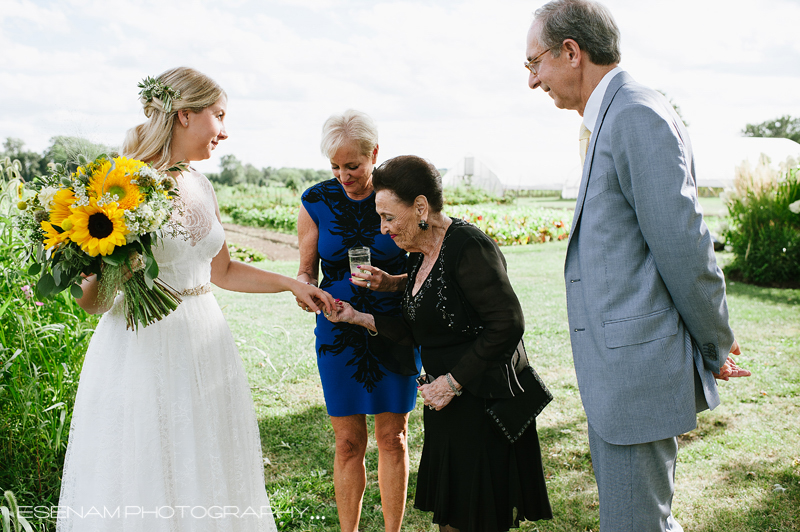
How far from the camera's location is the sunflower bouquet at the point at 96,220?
6.07ft

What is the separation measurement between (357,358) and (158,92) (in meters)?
1.57

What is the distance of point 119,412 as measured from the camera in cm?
218

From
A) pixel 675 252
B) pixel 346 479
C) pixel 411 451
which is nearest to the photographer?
pixel 675 252

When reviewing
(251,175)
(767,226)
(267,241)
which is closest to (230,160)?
(251,175)

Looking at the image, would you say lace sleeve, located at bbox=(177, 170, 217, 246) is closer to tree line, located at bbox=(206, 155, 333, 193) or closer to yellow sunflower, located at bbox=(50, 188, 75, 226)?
yellow sunflower, located at bbox=(50, 188, 75, 226)

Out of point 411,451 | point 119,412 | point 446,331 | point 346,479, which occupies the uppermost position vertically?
point 446,331

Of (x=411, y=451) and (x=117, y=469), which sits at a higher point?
(x=117, y=469)

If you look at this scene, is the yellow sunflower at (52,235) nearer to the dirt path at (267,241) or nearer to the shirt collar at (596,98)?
the shirt collar at (596,98)

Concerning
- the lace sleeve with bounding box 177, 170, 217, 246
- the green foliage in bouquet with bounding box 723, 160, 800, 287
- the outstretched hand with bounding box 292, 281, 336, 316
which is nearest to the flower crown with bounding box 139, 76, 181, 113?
the lace sleeve with bounding box 177, 170, 217, 246

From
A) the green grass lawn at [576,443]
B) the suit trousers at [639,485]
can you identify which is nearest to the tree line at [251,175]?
the green grass lawn at [576,443]

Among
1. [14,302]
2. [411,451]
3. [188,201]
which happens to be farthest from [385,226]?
[14,302]

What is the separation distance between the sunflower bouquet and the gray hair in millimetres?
1504

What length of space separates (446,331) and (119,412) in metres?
1.38

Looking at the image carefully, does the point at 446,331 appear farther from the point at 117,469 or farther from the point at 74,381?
the point at 74,381
